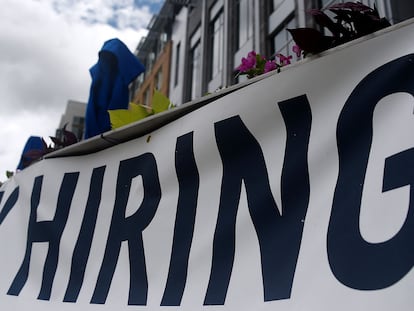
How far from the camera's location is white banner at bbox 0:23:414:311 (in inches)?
40.3

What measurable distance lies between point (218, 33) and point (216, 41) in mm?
284

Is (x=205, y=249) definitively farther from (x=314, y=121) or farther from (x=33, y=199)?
(x=33, y=199)

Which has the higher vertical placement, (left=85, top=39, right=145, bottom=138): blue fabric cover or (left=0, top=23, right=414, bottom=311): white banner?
(left=85, top=39, right=145, bottom=138): blue fabric cover

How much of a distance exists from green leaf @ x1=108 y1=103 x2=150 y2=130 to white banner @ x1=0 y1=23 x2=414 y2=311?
0.12 metres

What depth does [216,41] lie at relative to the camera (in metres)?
15.5

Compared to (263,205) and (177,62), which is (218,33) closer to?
(177,62)

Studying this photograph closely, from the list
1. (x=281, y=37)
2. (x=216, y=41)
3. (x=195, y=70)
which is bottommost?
(x=281, y=37)

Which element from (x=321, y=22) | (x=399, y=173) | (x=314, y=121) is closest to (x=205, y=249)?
(x=314, y=121)

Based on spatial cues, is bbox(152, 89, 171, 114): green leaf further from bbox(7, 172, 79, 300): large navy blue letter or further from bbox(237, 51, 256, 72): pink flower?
bbox(7, 172, 79, 300): large navy blue letter

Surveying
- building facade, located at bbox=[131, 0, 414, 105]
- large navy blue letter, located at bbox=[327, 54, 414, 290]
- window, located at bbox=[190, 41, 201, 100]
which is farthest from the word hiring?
window, located at bbox=[190, 41, 201, 100]

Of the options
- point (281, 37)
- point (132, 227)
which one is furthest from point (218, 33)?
point (132, 227)

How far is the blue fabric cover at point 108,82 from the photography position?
301 cm

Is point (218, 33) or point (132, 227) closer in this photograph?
point (132, 227)

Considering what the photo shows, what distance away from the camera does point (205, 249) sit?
137cm
